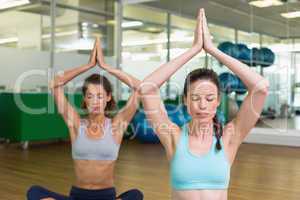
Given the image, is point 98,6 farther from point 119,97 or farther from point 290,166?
point 290,166

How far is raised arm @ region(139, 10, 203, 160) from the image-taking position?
1.19 meters

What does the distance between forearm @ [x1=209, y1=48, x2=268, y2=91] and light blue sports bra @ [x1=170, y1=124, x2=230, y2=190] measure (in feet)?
0.75

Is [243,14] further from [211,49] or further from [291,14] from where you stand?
[211,49]

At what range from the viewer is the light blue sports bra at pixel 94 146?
74.7 inches

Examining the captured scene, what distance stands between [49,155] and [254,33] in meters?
4.42

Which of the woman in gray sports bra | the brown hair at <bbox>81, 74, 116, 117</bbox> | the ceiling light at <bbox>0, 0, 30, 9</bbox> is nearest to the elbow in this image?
the woman in gray sports bra

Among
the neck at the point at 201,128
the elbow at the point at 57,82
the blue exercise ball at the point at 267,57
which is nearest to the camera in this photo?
the neck at the point at 201,128

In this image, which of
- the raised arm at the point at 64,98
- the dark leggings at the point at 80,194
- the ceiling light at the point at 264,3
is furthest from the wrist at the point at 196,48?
the ceiling light at the point at 264,3

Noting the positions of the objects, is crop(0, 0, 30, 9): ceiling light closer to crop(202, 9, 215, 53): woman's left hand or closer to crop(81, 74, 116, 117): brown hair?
crop(81, 74, 116, 117): brown hair

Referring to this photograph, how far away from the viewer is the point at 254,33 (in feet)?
24.3

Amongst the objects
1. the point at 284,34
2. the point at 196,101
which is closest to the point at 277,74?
the point at 284,34

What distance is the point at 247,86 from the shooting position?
1.20m

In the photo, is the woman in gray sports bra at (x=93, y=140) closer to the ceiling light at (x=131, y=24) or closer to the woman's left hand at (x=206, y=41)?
the woman's left hand at (x=206, y=41)

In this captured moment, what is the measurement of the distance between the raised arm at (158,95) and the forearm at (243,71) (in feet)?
0.23
